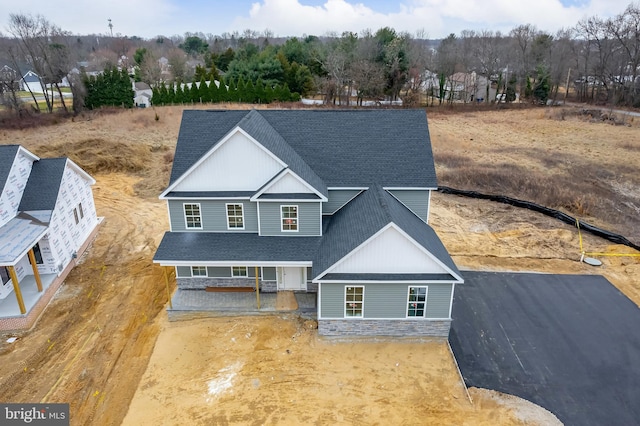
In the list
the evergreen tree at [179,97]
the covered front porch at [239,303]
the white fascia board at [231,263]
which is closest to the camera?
the white fascia board at [231,263]

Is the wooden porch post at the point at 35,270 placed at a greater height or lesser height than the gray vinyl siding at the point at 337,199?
lesser

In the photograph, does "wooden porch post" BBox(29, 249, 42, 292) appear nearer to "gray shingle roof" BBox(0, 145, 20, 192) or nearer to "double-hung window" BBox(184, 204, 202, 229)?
"gray shingle roof" BBox(0, 145, 20, 192)

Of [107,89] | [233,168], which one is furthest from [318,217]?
[107,89]

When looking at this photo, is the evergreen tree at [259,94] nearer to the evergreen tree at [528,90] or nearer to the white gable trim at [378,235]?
the evergreen tree at [528,90]

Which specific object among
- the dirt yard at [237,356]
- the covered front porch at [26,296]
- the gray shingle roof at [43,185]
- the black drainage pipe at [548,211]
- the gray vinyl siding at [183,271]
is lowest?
the dirt yard at [237,356]

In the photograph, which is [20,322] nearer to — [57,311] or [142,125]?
[57,311]

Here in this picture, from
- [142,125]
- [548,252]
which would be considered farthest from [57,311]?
[142,125]

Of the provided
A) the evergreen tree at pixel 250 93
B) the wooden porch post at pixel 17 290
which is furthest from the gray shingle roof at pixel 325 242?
the evergreen tree at pixel 250 93
